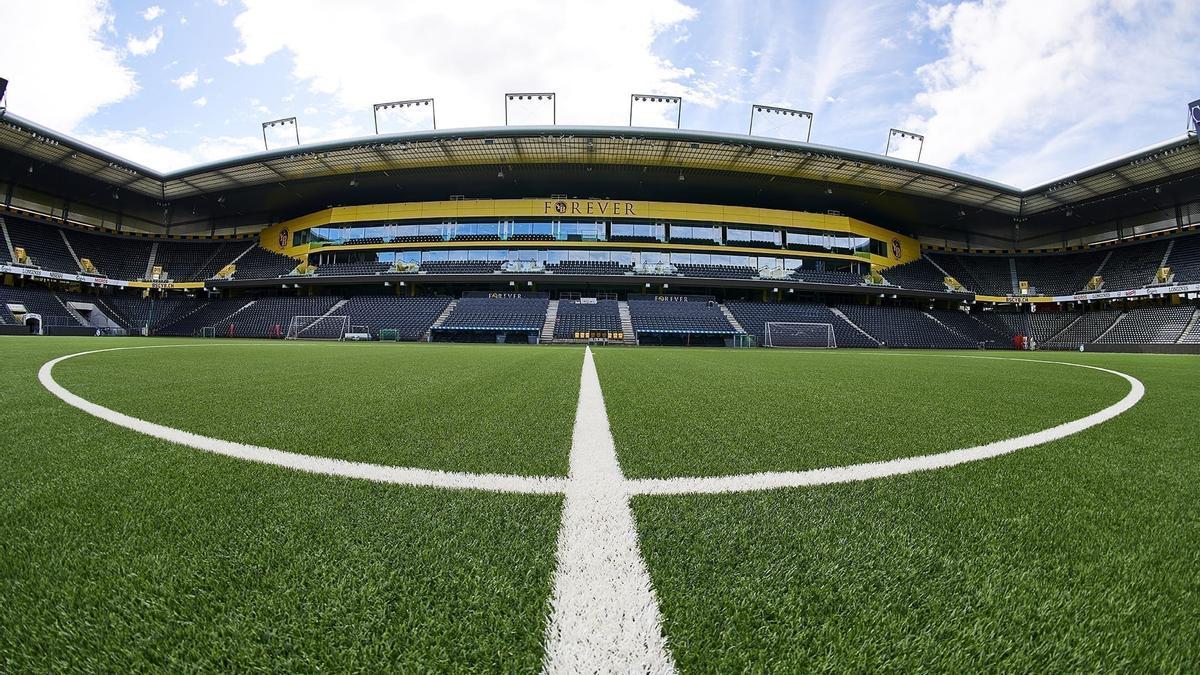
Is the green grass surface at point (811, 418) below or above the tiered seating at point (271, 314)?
below

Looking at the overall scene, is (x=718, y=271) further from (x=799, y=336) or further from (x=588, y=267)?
(x=588, y=267)

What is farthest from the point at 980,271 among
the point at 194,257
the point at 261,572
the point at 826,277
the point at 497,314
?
the point at 194,257

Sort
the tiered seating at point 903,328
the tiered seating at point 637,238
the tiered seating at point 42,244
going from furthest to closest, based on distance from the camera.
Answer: the tiered seating at point 637,238 → the tiered seating at point 42,244 → the tiered seating at point 903,328

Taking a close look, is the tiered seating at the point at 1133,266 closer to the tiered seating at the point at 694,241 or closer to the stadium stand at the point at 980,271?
the stadium stand at the point at 980,271

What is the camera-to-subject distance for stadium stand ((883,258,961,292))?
32031mm

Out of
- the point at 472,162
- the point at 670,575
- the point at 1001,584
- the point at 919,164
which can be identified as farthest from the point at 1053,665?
the point at 919,164

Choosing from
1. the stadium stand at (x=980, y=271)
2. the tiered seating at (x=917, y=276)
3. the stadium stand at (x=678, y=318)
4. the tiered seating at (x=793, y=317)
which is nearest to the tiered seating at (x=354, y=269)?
the stadium stand at (x=678, y=318)

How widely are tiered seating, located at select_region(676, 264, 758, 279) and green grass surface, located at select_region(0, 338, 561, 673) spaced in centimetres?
2911

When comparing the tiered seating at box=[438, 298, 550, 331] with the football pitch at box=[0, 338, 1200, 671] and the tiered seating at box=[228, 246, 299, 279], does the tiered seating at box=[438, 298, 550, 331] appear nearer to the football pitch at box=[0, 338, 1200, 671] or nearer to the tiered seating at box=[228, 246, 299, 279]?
the tiered seating at box=[228, 246, 299, 279]

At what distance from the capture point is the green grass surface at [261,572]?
71 cm

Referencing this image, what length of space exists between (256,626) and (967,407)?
4.07m

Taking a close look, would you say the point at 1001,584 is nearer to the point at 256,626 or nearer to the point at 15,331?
the point at 256,626

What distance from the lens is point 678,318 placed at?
26.4 meters

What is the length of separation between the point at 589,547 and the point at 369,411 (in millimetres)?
2161
